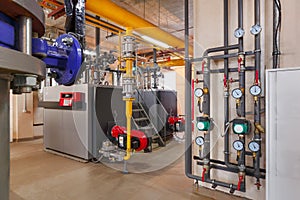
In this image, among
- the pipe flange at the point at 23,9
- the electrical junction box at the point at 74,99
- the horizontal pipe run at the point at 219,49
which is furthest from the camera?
the electrical junction box at the point at 74,99

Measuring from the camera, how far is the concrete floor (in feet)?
7.74

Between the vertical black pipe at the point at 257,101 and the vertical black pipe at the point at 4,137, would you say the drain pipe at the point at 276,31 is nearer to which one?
the vertical black pipe at the point at 257,101

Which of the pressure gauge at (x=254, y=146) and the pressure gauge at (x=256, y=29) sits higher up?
the pressure gauge at (x=256, y=29)

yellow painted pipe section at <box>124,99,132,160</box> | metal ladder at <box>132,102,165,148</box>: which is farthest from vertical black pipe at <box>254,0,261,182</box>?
metal ladder at <box>132,102,165,148</box>

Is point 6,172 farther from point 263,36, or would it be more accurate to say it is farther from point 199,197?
point 263,36

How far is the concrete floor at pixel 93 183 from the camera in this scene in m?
2.36

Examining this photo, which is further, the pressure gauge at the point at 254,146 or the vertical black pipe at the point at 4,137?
the pressure gauge at the point at 254,146

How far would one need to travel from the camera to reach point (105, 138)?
3.77 meters

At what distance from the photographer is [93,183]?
8.91 ft

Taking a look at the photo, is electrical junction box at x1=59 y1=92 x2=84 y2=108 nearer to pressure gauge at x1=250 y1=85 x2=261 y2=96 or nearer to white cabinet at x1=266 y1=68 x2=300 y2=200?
pressure gauge at x1=250 y1=85 x2=261 y2=96

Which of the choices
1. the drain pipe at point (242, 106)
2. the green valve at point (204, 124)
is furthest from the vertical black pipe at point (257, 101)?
→ the green valve at point (204, 124)

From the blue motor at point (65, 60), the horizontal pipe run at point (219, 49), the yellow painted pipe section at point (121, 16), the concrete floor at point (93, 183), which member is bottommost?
the concrete floor at point (93, 183)

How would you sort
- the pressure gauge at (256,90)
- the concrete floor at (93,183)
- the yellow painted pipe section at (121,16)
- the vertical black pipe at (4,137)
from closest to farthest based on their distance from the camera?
the vertical black pipe at (4,137), the pressure gauge at (256,90), the concrete floor at (93,183), the yellow painted pipe section at (121,16)

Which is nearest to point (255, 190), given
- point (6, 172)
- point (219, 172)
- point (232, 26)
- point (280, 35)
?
point (219, 172)
